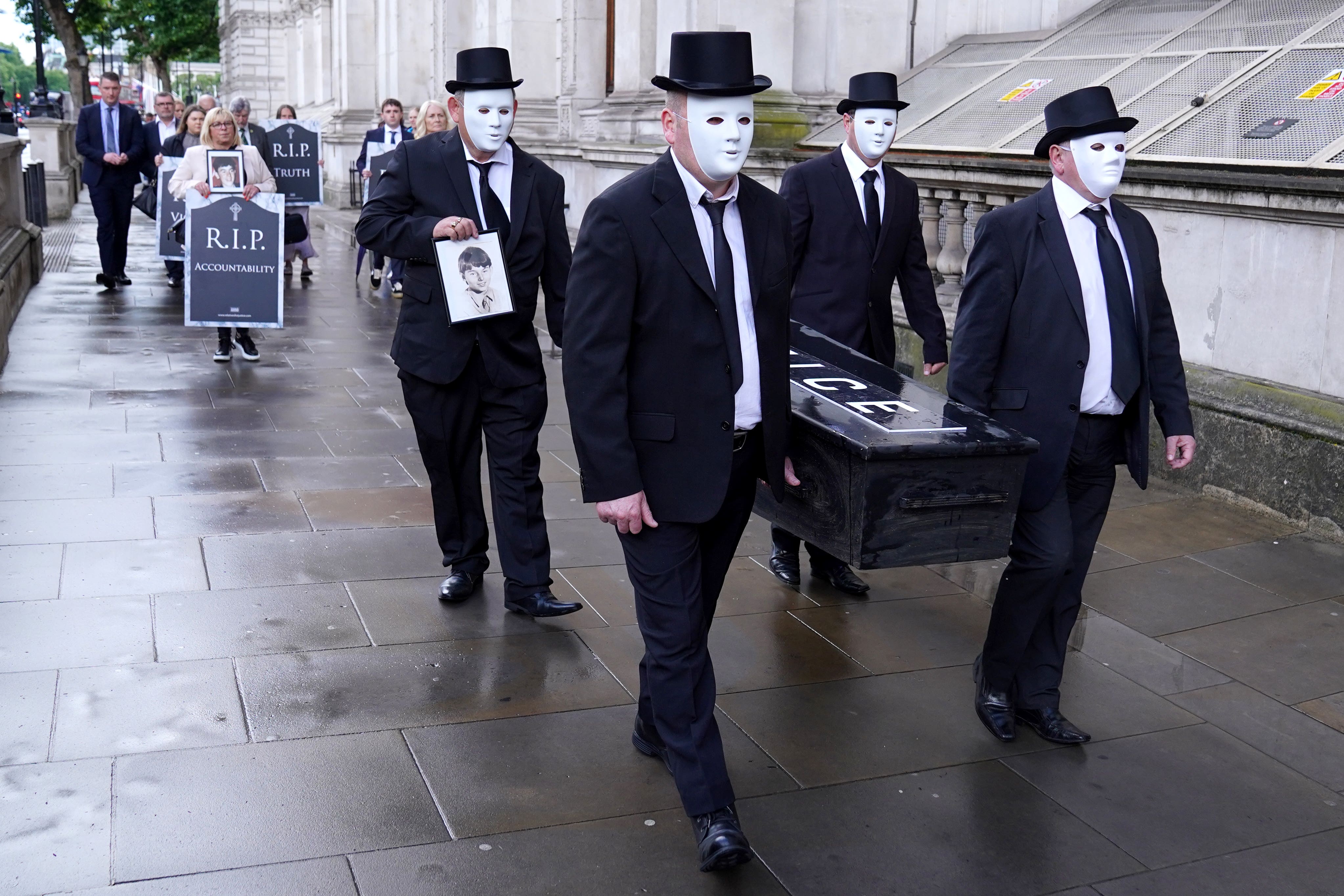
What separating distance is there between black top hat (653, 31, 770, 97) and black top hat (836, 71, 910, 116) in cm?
235

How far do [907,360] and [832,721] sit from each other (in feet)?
18.3

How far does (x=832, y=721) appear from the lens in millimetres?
4672

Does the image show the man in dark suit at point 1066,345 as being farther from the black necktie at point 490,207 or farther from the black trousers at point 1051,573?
the black necktie at point 490,207

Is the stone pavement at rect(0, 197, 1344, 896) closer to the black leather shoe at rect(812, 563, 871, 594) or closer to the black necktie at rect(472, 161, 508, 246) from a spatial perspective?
the black leather shoe at rect(812, 563, 871, 594)

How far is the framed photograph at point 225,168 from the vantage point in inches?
451

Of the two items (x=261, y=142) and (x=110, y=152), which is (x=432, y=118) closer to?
(x=261, y=142)

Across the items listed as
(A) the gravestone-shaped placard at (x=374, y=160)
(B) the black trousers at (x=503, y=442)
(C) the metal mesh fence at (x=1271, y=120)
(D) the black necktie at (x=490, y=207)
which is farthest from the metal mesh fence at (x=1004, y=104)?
(B) the black trousers at (x=503, y=442)

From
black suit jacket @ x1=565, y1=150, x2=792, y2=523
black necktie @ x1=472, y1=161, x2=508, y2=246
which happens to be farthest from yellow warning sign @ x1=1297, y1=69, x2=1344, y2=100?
black suit jacket @ x1=565, y1=150, x2=792, y2=523

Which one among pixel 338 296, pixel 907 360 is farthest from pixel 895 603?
pixel 338 296

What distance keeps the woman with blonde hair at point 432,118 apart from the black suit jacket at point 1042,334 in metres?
7.09

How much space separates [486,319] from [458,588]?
1.11 meters

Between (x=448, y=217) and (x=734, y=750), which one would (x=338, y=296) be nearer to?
(x=448, y=217)

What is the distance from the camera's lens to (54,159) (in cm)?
2442

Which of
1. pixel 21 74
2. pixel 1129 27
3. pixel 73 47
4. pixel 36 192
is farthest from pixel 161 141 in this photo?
pixel 21 74
